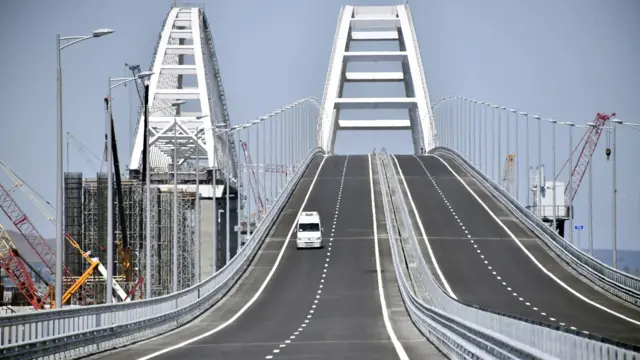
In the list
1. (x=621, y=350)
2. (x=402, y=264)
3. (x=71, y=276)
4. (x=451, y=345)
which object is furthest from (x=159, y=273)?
(x=621, y=350)

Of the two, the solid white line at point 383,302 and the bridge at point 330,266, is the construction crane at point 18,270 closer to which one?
the bridge at point 330,266

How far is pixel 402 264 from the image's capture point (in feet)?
242

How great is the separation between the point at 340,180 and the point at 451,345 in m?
95.4

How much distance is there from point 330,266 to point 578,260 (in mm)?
14888

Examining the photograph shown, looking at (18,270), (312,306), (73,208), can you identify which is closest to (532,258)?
(312,306)

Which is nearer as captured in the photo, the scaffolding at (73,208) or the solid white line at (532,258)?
the solid white line at (532,258)

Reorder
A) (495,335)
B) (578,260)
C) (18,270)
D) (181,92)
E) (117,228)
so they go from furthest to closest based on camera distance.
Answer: (181,92) → (18,270) → (117,228) → (578,260) → (495,335)

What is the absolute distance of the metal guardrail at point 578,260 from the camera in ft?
205

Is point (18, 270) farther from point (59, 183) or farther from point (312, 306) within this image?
point (59, 183)

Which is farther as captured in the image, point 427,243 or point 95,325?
point 427,243

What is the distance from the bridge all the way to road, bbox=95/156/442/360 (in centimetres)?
13

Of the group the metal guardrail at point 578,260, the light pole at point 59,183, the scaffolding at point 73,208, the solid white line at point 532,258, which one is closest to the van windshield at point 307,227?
the solid white line at point 532,258

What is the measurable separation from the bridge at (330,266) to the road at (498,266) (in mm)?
183

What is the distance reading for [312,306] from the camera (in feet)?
198
